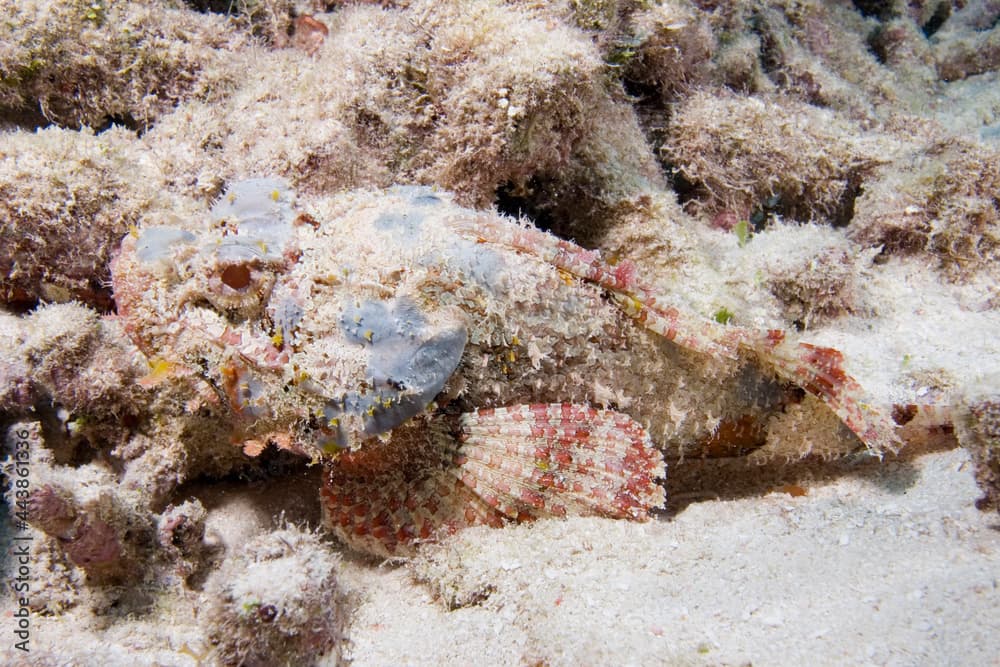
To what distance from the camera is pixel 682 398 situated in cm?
369

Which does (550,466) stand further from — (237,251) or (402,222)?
(237,251)

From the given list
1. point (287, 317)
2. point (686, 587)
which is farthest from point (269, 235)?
point (686, 587)

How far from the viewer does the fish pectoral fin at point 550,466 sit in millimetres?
3139

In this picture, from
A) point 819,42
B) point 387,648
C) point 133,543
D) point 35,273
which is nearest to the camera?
point 387,648

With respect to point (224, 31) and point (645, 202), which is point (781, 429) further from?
point (224, 31)

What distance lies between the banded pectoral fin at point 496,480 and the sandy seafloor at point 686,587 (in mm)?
133

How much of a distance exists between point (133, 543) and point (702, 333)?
3.31 meters

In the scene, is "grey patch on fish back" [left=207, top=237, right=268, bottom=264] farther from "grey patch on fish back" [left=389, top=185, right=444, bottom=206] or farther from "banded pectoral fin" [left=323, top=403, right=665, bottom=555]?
"banded pectoral fin" [left=323, top=403, right=665, bottom=555]

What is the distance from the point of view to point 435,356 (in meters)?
2.87

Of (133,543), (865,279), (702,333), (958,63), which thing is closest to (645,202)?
(702,333)

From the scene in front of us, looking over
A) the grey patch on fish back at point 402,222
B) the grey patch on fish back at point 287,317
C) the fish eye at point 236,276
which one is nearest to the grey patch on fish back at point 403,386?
the grey patch on fish back at point 287,317
